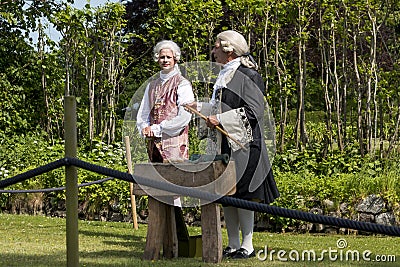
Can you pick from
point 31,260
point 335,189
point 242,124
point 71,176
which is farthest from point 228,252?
point 335,189

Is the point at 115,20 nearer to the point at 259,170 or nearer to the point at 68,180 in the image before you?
the point at 259,170

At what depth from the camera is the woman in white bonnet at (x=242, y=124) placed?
606 cm

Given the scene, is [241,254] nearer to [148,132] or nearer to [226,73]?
[148,132]

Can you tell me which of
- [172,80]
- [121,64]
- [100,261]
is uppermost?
[121,64]

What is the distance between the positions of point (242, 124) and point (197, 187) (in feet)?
2.15

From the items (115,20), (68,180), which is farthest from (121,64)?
(68,180)

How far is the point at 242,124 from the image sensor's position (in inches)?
238

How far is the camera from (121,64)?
1258 centimetres

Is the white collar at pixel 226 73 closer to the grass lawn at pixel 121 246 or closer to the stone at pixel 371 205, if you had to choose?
the grass lawn at pixel 121 246

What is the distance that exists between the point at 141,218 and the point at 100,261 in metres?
4.61

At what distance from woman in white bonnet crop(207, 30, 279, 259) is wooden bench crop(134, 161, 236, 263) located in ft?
0.87

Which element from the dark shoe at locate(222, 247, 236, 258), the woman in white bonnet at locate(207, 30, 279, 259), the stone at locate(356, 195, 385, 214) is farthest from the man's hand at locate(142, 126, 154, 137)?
the stone at locate(356, 195, 385, 214)

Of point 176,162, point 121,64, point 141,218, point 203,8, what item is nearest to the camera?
point 176,162

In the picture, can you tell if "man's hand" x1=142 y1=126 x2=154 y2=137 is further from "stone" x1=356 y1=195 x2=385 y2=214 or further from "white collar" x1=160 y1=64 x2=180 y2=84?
"stone" x1=356 y1=195 x2=385 y2=214
